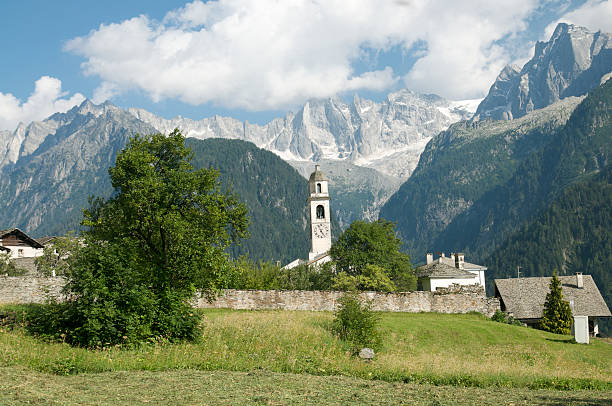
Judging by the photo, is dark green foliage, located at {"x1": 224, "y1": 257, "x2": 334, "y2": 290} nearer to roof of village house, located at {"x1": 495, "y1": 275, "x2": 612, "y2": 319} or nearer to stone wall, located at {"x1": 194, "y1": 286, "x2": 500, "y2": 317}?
stone wall, located at {"x1": 194, "y1": 286, "x2": 500, "y2": 317}

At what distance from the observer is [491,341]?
4281 cm

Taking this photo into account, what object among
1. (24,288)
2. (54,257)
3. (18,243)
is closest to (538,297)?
(54,257)

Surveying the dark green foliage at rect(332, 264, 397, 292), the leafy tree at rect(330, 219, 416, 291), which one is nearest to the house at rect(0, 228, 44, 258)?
the leafy tree at rect(330, 219, 416, 291)

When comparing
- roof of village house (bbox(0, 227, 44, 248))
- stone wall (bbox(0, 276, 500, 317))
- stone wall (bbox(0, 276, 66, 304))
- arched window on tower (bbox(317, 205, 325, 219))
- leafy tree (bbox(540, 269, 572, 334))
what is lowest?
leafy tree (bbox(540, 269, 572, 334))

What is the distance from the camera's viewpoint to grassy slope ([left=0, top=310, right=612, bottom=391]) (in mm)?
20188

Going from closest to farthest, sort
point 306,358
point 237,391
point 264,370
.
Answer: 1. point 237,391
2. point 264,370
3. point 306,358

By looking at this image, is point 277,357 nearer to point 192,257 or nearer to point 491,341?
point 192,257

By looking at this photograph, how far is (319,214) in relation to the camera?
105 meters

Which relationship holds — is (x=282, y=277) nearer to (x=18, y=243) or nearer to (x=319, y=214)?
(x=319, y=214)

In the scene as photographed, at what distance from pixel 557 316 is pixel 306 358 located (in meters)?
53.6

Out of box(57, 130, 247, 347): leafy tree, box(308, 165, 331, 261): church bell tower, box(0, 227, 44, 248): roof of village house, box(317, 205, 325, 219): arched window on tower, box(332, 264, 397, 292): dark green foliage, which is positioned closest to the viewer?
box(57, 130, 247, 347): leafy tree

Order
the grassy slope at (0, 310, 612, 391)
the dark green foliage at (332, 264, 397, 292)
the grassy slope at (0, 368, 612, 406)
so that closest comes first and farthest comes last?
the grassy slope at (0, 368, 612, 406) → the grassy slope at (0, 310, 612, 391) → the dark green foliage at (332, 264, 397, 292)

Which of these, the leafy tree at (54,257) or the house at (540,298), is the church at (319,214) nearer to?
the house at (540,298)

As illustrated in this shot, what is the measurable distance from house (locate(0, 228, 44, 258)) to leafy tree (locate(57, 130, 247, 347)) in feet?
214
